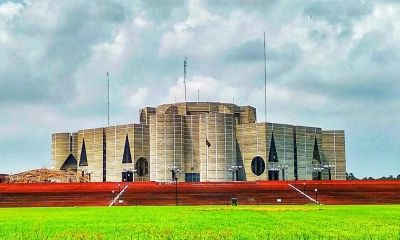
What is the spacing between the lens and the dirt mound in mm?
87562

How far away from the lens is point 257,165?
89.5 meters

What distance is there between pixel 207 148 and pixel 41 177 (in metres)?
24.9

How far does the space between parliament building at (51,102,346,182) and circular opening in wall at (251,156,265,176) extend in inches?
4.1

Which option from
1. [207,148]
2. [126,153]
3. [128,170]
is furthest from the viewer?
[126,153]

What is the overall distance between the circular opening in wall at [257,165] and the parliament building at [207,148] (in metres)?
0.10

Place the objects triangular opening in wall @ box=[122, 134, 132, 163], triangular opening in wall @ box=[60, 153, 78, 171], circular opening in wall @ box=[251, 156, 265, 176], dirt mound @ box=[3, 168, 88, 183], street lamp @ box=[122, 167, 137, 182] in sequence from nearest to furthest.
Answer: dirt mound @ box=[3, 168, 88, 183] < circular opening in wall @ box=[251, 156, 265, 176] < street lamp @ box=[122, 167, 137, 182] < triangular opening in wall @ box=[122, 134, 132, 163] < triangular opening in wall @ box=[60, 153, 78, 171]

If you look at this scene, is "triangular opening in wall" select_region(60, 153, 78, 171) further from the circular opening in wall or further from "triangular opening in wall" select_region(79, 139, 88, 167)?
the circular opening in wall

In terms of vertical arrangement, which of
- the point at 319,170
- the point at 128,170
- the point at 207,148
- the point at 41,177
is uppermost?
the point at 207,148

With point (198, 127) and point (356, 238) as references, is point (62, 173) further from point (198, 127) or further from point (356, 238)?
point (356, 238)

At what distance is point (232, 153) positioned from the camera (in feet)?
286

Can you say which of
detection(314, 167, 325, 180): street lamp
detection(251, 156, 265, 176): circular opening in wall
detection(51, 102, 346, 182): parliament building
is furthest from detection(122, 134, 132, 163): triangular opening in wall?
detection(314, 167, 325, 180): street lamp

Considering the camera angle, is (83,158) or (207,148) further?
(83,158)

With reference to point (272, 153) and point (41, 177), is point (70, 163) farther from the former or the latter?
point (272, 153)

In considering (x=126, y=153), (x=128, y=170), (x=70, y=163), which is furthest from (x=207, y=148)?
(x=70, y=163)
